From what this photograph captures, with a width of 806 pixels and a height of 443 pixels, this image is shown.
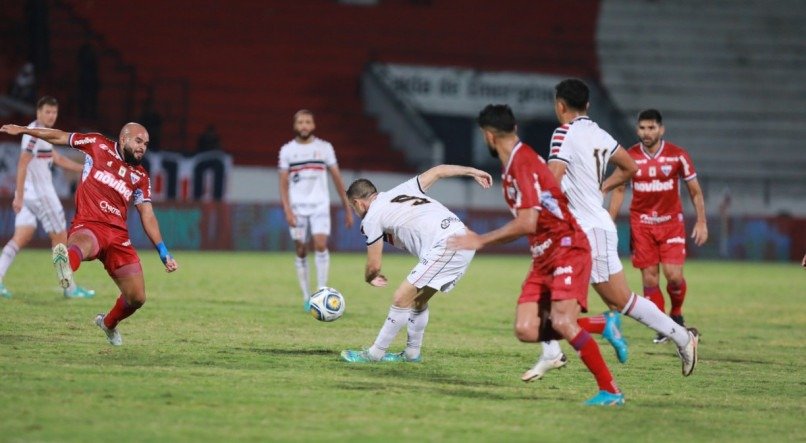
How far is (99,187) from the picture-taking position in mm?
10211

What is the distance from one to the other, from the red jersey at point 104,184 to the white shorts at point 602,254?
12.5 feet

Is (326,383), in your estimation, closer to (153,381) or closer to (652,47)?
(153,381)

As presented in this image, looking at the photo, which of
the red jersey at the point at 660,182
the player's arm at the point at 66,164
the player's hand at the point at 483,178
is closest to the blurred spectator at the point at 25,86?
the player's arm at the point at 66,164

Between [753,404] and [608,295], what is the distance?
138cm

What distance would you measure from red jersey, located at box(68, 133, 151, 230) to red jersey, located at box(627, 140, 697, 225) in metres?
5.21

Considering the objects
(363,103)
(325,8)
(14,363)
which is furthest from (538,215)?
(325,8)

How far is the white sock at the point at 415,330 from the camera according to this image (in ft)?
32.8

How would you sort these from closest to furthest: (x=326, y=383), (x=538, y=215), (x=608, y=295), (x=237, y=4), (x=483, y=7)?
(x=538, y=215)
(x=326, y=383)
(x=608, y=295)
(x=237, y=4)
(x=483, y=7)

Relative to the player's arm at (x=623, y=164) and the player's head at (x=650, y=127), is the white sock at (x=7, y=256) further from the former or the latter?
the player's arm at (x=623, y=164)

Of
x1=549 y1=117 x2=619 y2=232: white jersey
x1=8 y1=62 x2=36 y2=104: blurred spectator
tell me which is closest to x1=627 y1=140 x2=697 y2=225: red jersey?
x1=549 y1=117 x2=619 y2=232: white jersey

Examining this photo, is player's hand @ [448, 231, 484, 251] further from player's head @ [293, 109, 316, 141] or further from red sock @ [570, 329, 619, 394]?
player's head @ [293, 109, 316, 141]

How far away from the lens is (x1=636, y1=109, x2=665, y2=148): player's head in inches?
483

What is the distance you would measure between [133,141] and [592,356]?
Result: 449 cm

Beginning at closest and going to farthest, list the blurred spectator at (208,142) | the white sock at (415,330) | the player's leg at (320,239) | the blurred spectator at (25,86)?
the white sock at (415,330) < the player's leg at (320,239) < the blurred spectator at (25,86) < the blurred spectator at (208,142)
